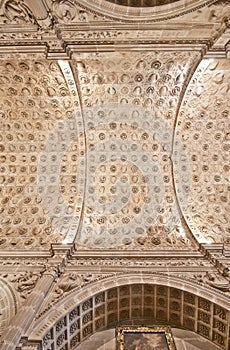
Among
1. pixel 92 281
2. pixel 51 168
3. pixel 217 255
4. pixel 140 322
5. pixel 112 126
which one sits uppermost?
pixel 112 126

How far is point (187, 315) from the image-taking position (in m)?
8.73

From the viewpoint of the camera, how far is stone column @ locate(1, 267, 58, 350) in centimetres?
682

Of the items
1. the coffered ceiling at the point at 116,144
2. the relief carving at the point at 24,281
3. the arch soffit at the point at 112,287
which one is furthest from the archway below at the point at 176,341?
the coffered ceiling at the point at 116,144

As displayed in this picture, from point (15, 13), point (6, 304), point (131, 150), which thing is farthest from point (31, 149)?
point (6, 304)

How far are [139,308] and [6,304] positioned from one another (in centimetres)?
320

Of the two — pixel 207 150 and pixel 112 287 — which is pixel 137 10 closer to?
pixel 207 150

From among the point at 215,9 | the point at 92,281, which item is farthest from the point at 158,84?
the point at 92,281

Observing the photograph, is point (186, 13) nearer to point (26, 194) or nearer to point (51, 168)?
point (51, 168)

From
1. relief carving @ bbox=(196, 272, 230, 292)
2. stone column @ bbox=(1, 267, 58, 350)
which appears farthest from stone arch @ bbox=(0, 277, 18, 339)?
relief carving @ bbox=(196, 272, 230, 292)

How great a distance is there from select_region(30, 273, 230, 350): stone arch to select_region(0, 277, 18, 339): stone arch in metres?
0.86

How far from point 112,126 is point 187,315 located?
6.03 meters

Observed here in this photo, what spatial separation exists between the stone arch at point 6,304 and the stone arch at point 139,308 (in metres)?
0.86

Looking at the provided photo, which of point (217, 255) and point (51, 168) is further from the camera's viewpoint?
point (51, 168)

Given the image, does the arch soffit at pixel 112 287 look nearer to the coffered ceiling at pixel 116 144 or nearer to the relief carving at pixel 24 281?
the relief carving at pixel 24 281
